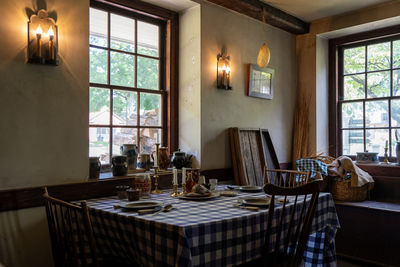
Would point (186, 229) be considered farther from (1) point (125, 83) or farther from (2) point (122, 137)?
(1) point (125, 83)

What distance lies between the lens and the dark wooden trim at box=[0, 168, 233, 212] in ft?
7.54

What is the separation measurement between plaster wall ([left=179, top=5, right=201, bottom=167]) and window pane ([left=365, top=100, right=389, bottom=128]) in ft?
7.92

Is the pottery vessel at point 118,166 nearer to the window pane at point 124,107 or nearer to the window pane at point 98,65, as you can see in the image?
the window pane at point 124,107

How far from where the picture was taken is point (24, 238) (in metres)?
2.38

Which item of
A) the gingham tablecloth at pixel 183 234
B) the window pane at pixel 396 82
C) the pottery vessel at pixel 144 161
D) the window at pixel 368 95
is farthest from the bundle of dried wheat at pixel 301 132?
the gingham tablecloth at pixel 183 234

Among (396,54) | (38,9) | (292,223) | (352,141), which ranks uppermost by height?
(396,54)

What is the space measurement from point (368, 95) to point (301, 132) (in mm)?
982

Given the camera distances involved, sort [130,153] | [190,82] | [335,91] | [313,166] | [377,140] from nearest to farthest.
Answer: [130,153] < [190,82] < [313,166] < [377,140] < [335,91]

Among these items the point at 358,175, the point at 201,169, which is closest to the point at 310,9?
the point at 358,175

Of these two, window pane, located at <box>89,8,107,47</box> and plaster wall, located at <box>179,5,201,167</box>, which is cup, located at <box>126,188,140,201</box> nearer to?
plaster wall, located at <box>179,5,201,167</box>

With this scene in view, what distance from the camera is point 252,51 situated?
4230 mm

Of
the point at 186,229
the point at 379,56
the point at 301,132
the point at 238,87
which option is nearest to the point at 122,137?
the point at 238,87

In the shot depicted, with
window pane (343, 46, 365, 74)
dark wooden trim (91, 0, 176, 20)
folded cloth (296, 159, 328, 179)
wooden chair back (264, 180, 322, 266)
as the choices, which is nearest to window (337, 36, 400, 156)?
window pane (343, 46, 365, 74)

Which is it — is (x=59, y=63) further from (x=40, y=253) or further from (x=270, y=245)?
(x=270, y=245)
